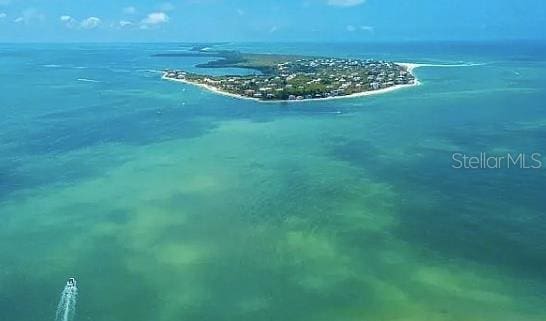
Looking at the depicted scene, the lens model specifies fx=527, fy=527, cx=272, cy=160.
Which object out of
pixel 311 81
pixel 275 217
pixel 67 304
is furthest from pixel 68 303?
pixel 311 81

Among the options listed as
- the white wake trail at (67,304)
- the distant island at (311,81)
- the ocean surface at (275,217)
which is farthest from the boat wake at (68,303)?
the distant island at (311,81)

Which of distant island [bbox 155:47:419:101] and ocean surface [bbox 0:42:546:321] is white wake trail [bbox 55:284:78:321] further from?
distant island [bbox 155:47:419:101]

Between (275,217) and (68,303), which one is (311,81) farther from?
(68,303)

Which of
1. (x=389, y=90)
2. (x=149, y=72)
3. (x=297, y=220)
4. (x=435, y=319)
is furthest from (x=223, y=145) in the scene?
(x=149, y=72)

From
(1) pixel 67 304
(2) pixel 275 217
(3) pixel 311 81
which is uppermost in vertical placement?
(3) pixel 311 81

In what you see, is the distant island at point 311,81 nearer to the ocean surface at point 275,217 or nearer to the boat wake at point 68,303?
the ocean surface at point 275,217

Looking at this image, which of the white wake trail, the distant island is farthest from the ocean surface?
the distant island

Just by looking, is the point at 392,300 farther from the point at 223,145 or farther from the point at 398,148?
the point at 223,145
